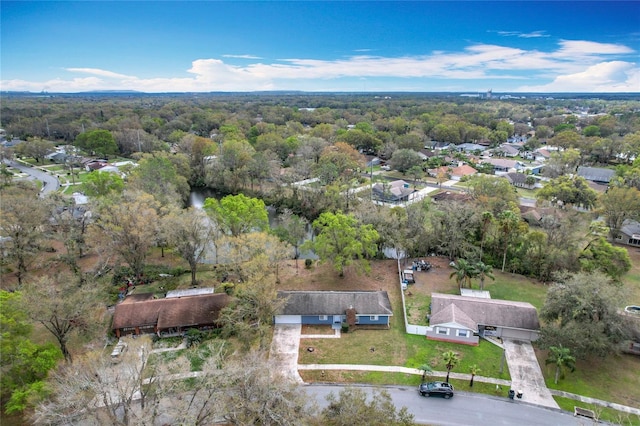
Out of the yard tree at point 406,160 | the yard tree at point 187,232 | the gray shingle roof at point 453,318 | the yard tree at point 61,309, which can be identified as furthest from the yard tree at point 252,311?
the yard tree at point 406,160

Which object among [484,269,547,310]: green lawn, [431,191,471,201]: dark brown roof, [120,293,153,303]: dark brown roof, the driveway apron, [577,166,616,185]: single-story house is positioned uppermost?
[577,166,616,185]: single-story house

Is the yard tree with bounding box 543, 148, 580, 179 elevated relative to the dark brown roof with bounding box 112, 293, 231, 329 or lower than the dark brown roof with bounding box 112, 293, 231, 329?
elevated

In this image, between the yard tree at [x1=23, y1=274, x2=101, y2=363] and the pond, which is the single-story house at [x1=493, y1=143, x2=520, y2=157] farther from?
the yard tree at [x1=23, y1=274, x2=101, y2=363]

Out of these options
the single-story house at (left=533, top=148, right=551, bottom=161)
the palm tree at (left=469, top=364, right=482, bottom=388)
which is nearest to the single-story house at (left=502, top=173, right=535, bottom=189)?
the single-story house at (left=533, top=148, right=551, bottom=161)

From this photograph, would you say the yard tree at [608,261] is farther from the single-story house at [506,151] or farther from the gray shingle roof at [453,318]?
the single-story house at [506,151]

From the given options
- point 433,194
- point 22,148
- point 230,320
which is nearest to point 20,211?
point 230,320
